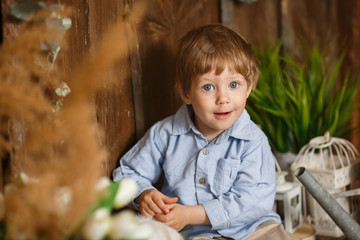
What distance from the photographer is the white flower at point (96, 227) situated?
749mm

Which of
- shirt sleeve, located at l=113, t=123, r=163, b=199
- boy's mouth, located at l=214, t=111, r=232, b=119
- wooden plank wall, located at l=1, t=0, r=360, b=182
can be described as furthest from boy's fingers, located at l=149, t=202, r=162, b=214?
boy's mouth, located at l=214, t=111, r=232, b=119

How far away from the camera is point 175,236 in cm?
115

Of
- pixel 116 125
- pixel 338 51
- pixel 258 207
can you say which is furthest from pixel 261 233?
pixel 338 51

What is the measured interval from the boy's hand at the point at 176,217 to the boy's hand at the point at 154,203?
0.05ft

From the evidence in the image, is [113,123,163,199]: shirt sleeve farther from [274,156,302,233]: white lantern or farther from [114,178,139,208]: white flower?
[114,178,139,208]: white flower

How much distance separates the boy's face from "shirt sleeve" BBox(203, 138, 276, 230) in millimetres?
141

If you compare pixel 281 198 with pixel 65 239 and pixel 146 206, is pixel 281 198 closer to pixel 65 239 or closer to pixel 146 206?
pixel 146 206

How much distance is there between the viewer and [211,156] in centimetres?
149

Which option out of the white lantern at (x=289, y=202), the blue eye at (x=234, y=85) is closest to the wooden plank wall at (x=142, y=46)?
the blue eye at (x=234, y=85)

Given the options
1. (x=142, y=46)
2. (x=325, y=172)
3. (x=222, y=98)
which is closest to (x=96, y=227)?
(x=222, y=98)

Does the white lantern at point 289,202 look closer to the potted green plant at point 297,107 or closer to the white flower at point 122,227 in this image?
the potted green plant at point 297,107

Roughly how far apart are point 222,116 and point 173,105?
1.35 ft

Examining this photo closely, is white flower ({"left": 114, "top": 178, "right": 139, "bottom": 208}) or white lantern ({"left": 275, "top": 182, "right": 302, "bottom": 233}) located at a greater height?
white flower ({"left": 114, "top": 178, "right": 139, "bottom": 208})

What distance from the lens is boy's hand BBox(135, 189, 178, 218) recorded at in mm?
1356
